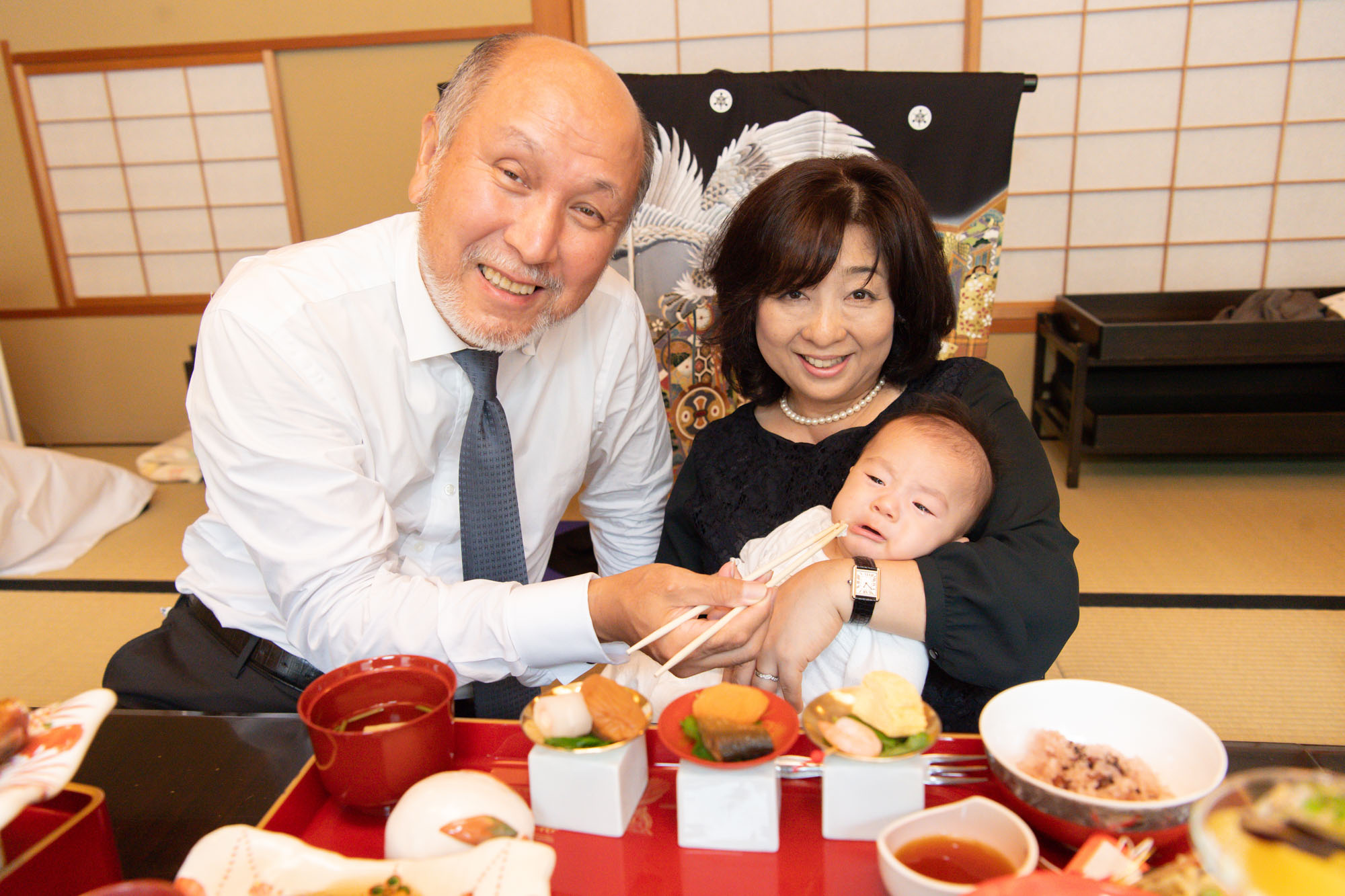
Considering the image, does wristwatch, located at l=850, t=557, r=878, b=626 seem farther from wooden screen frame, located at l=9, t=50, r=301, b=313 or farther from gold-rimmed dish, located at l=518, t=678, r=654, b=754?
wooden screen frame, located at l=9, t=50, r=301, b=313

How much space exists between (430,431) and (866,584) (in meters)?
0.86

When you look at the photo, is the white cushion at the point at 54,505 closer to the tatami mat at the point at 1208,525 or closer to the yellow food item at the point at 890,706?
the yellow food item at the point at 890,706

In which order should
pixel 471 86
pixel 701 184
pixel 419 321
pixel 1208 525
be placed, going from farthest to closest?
pixel 1208 525 < pixel 701 184 < pixel 419 321 < pixel 471 86

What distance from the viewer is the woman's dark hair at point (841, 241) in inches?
63.5

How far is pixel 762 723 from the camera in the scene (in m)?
0.92

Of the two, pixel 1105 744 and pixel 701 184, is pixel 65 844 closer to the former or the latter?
pixel 1105 744

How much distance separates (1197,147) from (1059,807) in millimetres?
4581

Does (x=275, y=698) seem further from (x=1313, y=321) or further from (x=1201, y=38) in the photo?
(x=1201, y=38)

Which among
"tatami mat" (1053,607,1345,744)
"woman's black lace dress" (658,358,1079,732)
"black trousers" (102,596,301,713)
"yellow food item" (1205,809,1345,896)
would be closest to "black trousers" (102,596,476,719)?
"black trousers" (102,596,301,713)

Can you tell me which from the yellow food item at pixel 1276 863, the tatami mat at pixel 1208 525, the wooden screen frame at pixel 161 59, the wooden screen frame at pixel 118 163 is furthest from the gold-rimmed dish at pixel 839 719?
the wooden screen frame at pixel 118 163

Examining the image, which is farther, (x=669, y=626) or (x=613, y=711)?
(x=669, y=626)

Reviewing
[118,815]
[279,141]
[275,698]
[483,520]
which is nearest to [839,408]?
[483,520]

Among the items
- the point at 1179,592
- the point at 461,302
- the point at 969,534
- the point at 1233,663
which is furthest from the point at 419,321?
the point at 1179,592

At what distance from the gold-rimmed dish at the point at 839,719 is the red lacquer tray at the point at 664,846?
0.10 m
